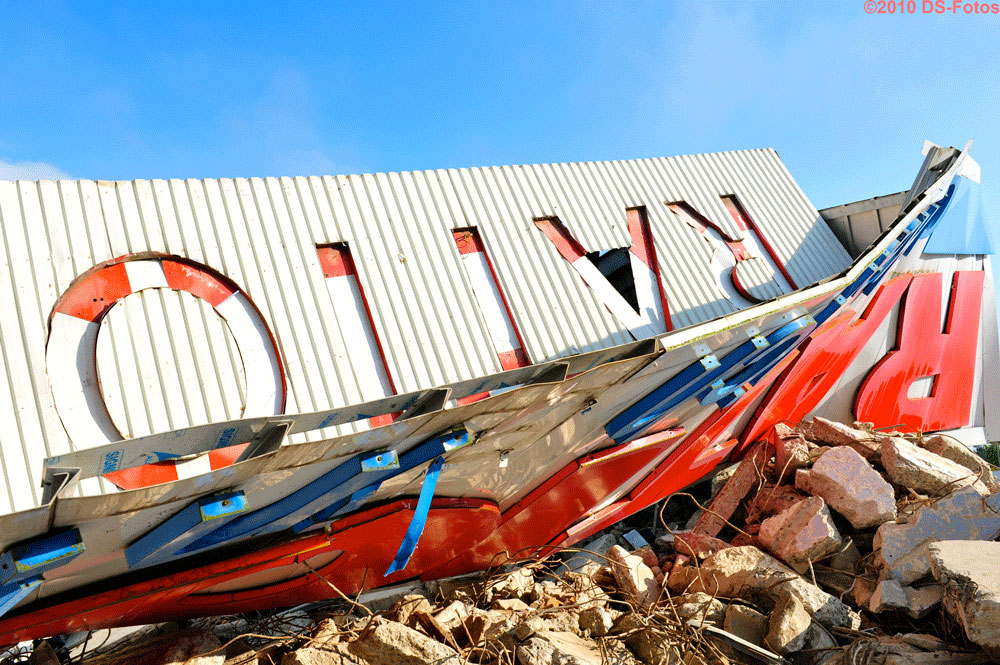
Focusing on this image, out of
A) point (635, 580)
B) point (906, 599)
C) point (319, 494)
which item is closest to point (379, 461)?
point (319, 494)

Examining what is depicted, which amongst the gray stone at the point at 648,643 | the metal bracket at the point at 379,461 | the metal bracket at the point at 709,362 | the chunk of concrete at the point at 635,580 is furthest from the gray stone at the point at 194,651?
the metal bracket at the point at 709,362

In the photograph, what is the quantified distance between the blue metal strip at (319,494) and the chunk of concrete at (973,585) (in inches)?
143

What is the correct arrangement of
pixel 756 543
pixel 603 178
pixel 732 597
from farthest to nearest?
pixel 603 178 < pixel 756 543 < pixel 732 597

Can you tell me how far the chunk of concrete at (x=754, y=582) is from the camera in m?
5.41

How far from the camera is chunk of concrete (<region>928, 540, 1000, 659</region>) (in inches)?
172

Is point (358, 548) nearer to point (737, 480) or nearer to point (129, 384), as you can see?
point (129, 384)

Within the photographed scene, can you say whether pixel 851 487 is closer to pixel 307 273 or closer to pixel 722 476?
pixel 722 476

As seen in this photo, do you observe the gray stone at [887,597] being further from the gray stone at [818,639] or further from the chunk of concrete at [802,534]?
the chunk of concrete at [802,534]

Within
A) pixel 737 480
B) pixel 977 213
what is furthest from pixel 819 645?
pixel 977 213

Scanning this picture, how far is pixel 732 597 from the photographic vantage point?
595 cm

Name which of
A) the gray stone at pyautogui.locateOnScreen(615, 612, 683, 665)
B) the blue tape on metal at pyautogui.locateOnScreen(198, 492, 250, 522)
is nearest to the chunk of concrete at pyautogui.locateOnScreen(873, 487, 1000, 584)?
the gray stone at pyautogui.locateOnScreen(615, 612, 683, 665)

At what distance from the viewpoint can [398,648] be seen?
15.4 ft

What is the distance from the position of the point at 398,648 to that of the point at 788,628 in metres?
2.86

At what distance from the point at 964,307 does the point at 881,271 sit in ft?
10.3
